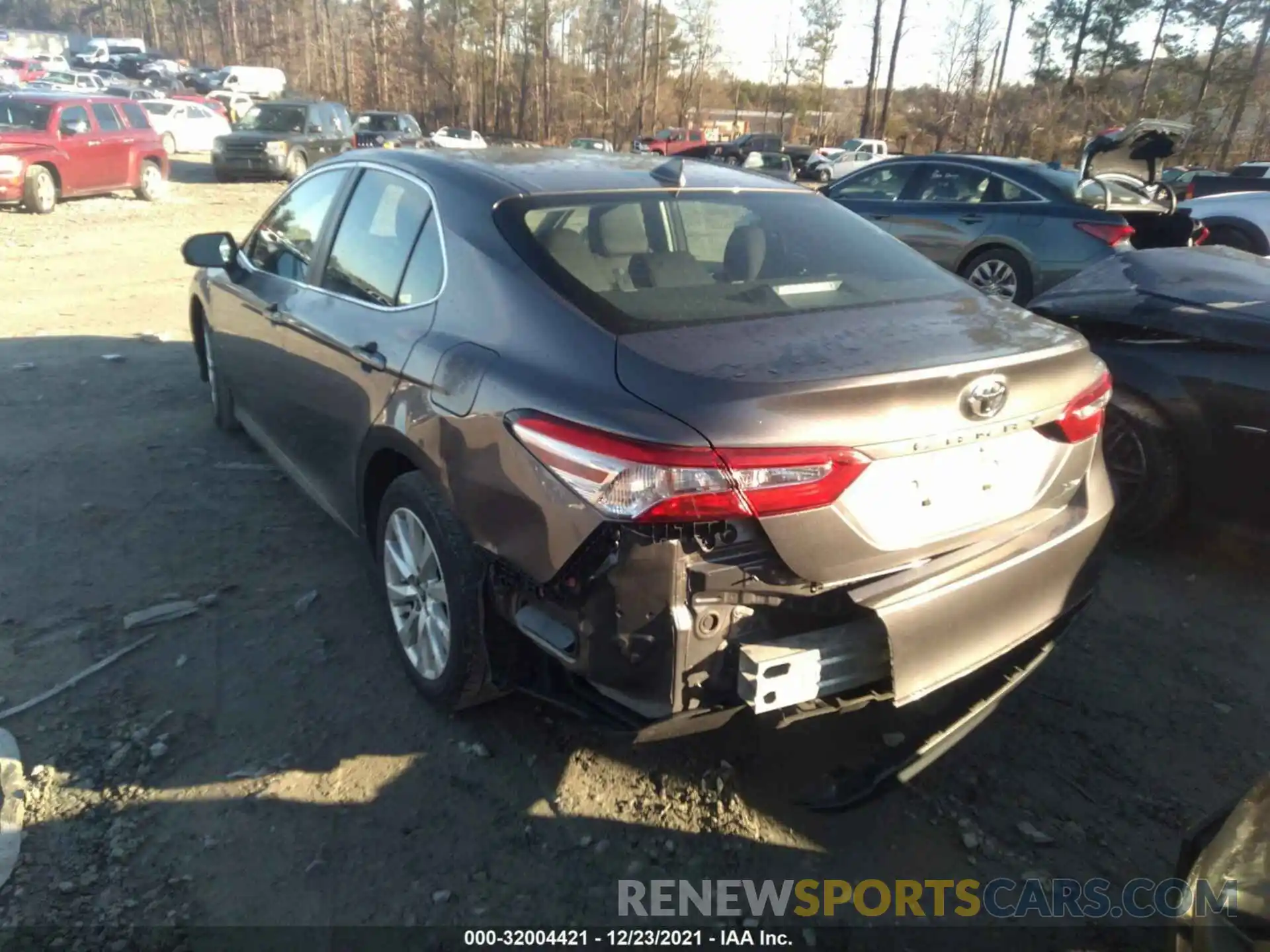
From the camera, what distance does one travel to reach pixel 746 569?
2191 mm

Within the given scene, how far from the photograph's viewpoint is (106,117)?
16531mm

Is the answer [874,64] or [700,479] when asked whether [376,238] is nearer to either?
[700,479]

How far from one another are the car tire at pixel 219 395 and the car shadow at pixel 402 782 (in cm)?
152

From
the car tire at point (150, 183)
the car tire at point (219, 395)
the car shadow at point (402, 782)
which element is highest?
the car tire at point (219, 395)

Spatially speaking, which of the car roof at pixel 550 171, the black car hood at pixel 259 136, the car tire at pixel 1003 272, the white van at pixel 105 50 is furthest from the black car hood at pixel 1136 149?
the white van at pixel 105 50

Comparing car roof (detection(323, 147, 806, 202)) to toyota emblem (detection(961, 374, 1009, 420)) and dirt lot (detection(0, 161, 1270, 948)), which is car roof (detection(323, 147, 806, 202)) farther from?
dirt lot (detection(0, 161, 1270, 948))

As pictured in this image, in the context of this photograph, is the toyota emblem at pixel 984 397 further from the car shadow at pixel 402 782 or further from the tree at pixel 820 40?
the tree at pixel 820 40

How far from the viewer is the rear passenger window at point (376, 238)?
3.22m

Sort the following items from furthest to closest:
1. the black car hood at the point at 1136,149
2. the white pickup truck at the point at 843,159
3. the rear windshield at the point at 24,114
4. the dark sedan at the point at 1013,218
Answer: the white pickup truck at the point at 843,159, the rear windshield at the point at 24,114, the dark sedan at the point at 1013,218, the black car hood at the point at 1136,149

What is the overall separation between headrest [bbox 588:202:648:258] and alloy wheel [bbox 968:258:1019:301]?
6.56 meters

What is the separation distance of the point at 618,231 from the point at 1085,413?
1.49 m

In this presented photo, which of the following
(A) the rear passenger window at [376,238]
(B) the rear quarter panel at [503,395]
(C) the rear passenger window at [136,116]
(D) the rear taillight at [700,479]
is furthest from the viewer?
(C) the rear passenger window at [136,116]

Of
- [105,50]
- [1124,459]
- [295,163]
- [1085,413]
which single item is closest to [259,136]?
[295,163]

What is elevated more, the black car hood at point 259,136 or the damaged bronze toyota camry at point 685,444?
the damaged bronze toyota camry at point 685,444
